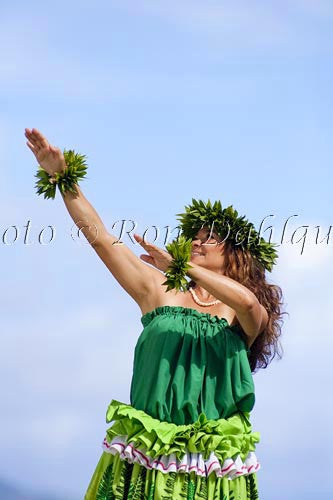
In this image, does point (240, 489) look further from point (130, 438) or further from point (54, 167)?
point (54, 167)

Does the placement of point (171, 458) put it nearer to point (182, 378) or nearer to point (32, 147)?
point (182, 378)

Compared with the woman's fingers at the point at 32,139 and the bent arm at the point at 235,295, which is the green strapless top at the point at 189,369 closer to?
the bent arm at the point at 235,295

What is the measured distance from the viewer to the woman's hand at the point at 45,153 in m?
4.65

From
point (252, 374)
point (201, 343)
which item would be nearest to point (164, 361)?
point (201, 343)

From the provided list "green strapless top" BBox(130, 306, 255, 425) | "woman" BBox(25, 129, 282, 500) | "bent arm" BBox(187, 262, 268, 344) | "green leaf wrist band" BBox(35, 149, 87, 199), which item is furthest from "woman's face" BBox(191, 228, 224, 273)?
"green leaf wrist band" BBox(35, 149, 87, 199)

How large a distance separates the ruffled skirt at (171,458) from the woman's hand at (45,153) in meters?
0.99

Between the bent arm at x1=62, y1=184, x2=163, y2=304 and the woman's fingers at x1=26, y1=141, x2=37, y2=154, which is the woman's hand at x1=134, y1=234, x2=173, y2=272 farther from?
the woman's fingers at x1=26, y1=141, x2=37, y2=154

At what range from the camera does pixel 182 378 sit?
4387 millimetres

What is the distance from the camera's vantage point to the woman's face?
468 cm

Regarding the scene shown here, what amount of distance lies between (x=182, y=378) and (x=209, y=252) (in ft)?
1.89

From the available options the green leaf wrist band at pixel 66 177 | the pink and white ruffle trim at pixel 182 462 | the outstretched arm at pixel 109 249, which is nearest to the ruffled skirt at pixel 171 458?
the pink and white ruffle trim at pixel 182 462

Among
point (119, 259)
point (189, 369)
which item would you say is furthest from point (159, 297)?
point (189, 369)

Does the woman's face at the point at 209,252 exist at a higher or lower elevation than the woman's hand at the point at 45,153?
lower

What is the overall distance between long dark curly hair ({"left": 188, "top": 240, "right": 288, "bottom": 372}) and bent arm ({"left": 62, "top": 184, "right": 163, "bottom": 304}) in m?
0.23
